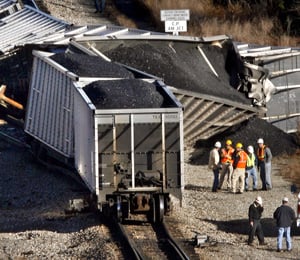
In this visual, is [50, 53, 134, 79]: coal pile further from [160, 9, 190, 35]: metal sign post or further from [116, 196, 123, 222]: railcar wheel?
[160, 9, 190, 35]: metal sign post

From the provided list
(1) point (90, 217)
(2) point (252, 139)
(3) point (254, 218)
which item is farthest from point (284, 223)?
(2) point (252, 139)

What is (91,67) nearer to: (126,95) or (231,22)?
(126,95)

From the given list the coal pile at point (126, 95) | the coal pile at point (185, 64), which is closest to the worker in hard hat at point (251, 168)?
the coal pile at point (126, 95)

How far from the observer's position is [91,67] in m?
25.9

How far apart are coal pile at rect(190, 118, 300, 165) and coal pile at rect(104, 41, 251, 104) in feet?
2.85

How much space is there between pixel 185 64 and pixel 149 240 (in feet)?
42.0

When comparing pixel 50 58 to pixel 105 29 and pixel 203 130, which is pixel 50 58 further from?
pixel 105 29

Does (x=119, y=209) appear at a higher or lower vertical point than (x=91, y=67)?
lower

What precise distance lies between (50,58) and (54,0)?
2745cm

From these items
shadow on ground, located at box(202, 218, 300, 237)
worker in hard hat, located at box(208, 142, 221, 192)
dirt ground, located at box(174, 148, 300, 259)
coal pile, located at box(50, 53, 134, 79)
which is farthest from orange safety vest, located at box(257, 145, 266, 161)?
shadow on ground, located at box(202, 218, 300, 237)

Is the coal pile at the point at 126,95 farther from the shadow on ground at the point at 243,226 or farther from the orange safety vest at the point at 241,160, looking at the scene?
the orange safety vest at the point at 241,160

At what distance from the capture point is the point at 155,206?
2139 centimetres

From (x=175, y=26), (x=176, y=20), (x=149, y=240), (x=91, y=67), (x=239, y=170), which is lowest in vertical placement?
(x=149, y=240)

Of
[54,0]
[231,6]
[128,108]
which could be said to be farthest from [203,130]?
[54,0]
